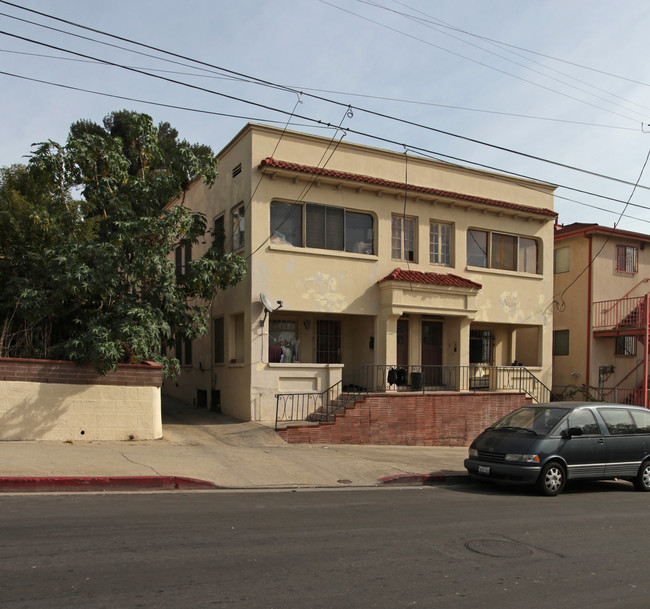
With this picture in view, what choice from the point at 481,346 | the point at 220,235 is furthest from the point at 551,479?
the point at 481,346

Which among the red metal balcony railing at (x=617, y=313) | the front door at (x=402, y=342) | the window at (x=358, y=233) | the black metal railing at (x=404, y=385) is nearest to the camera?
the black metal railing at (x=404, y=385)

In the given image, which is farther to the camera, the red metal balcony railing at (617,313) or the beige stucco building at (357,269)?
the red metal balcony railing at (617,313)

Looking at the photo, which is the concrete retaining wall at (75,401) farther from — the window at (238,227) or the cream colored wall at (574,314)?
the cream colored wall at (574,314)

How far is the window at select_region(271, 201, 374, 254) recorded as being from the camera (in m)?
16.8

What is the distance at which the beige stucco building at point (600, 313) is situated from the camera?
2312cm

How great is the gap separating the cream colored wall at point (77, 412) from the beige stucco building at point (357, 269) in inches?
141

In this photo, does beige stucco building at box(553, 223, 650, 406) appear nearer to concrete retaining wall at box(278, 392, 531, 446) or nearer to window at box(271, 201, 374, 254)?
concrete retaining wall at box(278, 392, 531, 446)

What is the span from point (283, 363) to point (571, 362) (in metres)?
13.3

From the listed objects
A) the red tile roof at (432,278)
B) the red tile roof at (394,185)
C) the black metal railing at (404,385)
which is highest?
the red tile roof at (394,185)

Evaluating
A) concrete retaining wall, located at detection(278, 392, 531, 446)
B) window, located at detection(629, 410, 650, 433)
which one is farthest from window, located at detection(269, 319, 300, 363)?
window, located at detection(629, 410, 650, 433)

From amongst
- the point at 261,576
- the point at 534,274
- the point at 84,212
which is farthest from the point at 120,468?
the point at 534,274

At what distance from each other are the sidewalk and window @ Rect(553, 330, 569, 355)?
11.1 meters

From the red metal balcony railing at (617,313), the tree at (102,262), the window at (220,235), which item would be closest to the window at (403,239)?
the window at (220,235)

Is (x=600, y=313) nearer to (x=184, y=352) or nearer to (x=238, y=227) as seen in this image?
(x=238, y=227)
